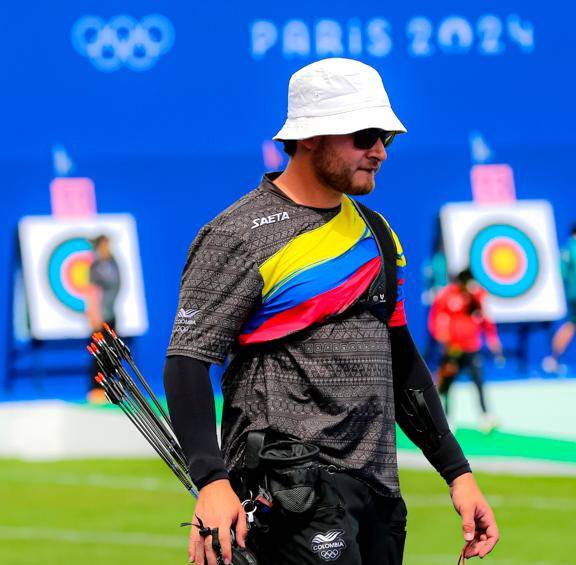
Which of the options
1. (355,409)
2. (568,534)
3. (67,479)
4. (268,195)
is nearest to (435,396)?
(355,409)

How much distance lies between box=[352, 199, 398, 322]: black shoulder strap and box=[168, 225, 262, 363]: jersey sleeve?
27 cm

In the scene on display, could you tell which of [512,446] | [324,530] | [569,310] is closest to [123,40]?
[569,310]

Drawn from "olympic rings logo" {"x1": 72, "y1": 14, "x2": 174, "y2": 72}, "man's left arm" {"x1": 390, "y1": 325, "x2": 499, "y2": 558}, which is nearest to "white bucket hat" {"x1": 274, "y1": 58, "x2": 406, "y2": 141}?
"man's left arm" {"x1": 390, "y1": 325, "x2": 499, "y2": 558}

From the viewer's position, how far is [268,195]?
3.14 meters

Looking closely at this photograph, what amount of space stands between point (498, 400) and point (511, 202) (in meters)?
3.52

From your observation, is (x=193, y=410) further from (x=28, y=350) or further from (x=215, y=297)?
(x=28, y=350)

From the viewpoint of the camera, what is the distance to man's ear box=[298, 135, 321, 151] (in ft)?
10.2

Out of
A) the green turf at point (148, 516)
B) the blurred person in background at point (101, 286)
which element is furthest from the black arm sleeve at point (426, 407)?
the blurred person in background at point (101, 286)

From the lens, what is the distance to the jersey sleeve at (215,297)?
9.68 feet

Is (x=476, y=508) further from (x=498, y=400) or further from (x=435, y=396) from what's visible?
(x=498, y=400)

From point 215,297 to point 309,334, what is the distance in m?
0.20

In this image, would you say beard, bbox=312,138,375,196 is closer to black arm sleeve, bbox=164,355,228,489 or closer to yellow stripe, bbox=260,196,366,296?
yellow stripe, bbox=260,196,366,296

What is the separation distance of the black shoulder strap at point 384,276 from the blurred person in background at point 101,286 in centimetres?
1100

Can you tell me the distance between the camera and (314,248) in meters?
3.07
